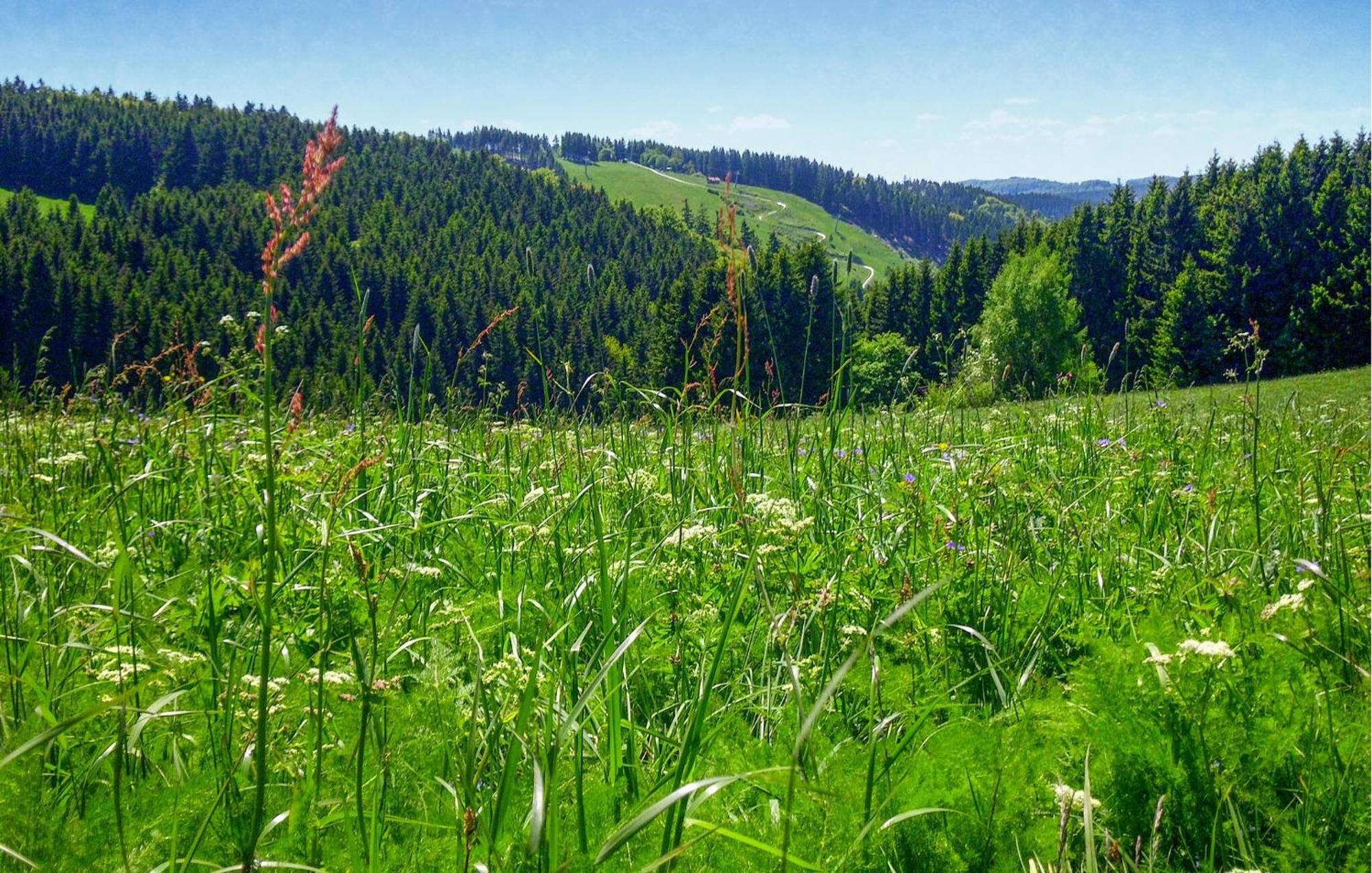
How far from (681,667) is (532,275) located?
3.67 feet

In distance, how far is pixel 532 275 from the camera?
2.31 meters

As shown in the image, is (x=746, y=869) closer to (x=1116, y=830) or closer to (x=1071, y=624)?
(x=1116, y=830)

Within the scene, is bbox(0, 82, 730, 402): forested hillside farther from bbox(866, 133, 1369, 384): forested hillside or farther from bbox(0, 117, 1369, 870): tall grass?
bbox(0, 117, 1369, 870): tall grass

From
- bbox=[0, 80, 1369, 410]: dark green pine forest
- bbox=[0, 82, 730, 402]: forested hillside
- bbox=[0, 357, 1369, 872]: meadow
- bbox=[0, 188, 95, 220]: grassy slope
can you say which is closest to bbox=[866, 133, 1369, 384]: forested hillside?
bbox=[0, 80, 1369, 410]: dark green pine forest

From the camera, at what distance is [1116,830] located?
1737 millimetres

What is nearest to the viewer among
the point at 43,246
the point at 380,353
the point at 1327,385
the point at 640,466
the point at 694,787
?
the point at 694,787

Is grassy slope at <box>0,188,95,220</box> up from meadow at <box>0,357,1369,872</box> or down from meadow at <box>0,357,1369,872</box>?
up

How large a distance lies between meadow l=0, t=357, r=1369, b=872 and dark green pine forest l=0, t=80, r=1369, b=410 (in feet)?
1.99

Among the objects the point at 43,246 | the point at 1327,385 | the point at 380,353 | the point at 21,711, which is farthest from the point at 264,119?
the point at 21,711

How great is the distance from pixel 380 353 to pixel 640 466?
86006 millimetres

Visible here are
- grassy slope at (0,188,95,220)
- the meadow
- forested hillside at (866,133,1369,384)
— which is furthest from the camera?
grassy slope at (0,188,95,220)

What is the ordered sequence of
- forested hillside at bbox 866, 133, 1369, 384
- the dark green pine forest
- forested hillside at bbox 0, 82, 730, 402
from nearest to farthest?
the dark green pine forest → forested hillside at bbox 866, 133, 1369, 384 → forested hillside at bbox 0, 82, 730, 402

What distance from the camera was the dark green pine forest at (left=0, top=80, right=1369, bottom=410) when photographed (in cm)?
486

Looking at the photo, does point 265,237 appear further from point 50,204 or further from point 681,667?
point 681,667
